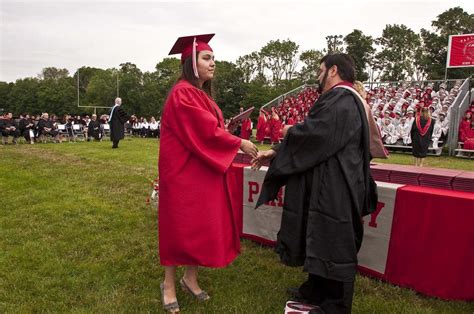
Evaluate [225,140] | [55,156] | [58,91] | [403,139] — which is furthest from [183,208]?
[58,91]

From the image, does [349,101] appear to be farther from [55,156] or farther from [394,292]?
[55,156]

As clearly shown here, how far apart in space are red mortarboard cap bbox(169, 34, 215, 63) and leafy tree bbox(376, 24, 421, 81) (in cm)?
5575

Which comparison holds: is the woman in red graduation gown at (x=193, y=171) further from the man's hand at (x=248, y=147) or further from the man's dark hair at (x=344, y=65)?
the man's dark hair at (x=344, y=65)

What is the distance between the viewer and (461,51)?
23.4 meters

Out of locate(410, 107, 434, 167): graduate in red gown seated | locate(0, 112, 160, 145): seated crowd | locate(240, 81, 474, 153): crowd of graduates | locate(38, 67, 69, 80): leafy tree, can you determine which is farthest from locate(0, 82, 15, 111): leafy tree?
locate(410, 107, 434, 167): graduate in red gown seated

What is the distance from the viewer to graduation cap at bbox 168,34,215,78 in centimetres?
303

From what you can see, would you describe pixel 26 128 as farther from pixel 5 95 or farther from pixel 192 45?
pixel 5 95

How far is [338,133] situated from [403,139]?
18.0 metres

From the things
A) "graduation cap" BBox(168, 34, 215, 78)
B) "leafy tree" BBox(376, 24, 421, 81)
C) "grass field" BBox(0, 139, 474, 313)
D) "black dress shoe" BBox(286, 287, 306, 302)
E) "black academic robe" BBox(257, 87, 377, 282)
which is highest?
"leafy tree" BBox(376, 24, 421, 81)

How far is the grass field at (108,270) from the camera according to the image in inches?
127

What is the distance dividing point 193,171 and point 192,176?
0.04m

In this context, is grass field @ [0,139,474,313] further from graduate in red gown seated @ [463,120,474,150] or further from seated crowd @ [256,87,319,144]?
graduate in red gown seated @ [463,120,474,150]

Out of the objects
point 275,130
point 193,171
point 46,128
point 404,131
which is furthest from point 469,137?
point 46,128

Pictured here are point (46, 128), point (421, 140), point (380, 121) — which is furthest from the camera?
point (46, 128)
